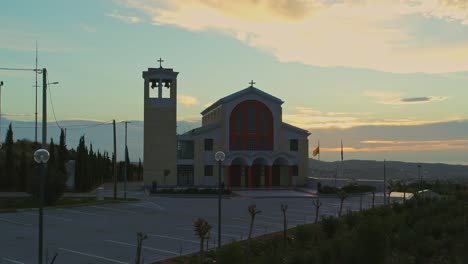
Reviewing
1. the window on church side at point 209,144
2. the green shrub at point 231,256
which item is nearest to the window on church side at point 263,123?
the window on church side at point 209,144

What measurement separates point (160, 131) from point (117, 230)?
34.3 m

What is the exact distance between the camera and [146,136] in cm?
5541

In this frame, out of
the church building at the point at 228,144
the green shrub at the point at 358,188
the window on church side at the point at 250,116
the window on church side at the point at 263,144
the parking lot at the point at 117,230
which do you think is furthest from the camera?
the window on church side at the point at 263,144

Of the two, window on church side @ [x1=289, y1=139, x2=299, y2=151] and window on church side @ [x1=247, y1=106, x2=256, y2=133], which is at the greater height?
window on church side @ [x1=247, y1=106, x2=256, y2=133]

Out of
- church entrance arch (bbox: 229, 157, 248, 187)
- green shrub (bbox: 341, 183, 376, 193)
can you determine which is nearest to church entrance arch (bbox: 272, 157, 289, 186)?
church entrance arch (bbox: 229, 157, 248, 187)

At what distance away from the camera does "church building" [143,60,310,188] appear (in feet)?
182

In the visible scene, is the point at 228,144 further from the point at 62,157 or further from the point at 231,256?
the point at 231,256

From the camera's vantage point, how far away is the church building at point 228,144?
55469 mm

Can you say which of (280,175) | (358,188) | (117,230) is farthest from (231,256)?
(280,175)

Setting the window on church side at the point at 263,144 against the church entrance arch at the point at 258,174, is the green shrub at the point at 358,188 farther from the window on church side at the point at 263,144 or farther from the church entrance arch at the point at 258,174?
the window on church side at the point at 263,144

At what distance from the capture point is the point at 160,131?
55469 millimetres

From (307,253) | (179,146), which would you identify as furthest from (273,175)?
(307,253)

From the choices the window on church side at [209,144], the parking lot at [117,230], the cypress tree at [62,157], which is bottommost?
the parking lot at [117,230]

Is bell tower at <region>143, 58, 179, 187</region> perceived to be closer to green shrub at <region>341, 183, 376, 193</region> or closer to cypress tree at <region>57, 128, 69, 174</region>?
cypress tree at <region>57, 128, 69, 174</region>
